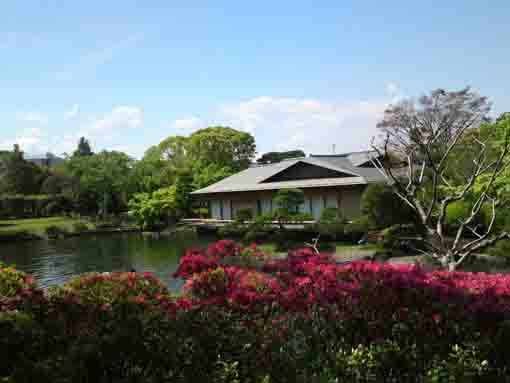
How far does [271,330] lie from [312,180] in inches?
907

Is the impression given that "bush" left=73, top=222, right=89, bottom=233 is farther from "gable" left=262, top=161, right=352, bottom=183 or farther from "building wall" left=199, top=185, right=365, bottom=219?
"gable" left=262, top=161, right=352, bottom=183

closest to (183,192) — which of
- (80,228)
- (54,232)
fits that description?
(80,228)

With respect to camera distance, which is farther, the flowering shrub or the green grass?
the green grass

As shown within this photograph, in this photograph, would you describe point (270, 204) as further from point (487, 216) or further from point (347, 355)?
point (347, 355)

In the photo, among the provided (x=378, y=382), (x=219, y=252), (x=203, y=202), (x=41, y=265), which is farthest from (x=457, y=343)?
(x=203, y=202)

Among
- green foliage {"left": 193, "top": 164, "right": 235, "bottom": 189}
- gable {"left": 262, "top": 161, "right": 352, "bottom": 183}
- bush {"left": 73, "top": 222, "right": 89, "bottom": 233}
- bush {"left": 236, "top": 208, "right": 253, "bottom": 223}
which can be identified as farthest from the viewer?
green foliage {"left": 193, "top": 164, "right": 235, "bottom": 189}

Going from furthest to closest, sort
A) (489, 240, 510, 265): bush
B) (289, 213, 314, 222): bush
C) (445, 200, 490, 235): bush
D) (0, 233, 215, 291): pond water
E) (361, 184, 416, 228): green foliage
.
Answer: (289, 213, 314, 222): bush
(361, 184, 416, 228): green foliage
(445, 200, 490, 235): bush
(0, 233, 215, 291): pond water
(489, 240, 510, 265): bush

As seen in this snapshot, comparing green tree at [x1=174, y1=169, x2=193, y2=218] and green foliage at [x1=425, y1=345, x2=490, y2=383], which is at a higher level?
green tree at [x1=174, y1=169, x2=193, y2=218]

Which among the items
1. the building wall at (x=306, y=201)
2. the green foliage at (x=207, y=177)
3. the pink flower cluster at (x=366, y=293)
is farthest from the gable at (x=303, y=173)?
the pink flower cluster at (x=366, y=293)

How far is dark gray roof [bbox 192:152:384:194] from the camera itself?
2456 centimetres

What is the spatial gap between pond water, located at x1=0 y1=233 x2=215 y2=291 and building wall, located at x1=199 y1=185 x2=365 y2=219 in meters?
3.82

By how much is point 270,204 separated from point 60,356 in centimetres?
2563

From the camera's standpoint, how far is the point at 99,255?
21125mm

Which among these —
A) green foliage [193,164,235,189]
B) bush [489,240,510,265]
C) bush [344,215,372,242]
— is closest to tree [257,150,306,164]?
green foliage [193,164,235,189]
